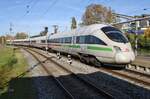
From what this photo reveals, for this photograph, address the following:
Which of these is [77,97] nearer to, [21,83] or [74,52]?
[21,83]

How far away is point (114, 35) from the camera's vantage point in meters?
21.3

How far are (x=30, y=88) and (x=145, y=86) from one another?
5.68 m

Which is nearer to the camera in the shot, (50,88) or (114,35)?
(50,88)

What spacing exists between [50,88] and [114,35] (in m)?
7.86

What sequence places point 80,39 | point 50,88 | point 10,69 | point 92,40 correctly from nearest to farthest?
point 50,88 < point 92,40 < point 10,69 < point 80,39

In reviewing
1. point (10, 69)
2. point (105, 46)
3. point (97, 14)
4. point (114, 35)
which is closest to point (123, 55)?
point (105, 46)

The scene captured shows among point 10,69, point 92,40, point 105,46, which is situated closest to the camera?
point 105,46

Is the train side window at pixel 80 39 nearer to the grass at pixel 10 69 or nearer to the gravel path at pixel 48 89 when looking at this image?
the grass at pixel 10 69

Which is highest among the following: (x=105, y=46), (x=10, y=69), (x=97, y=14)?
(x=97, y=14)

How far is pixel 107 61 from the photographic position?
21.2 metres

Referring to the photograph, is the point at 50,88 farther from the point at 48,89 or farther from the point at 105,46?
the point at 105,46

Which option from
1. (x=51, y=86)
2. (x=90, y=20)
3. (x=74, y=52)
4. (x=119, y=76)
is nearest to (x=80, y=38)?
(x=74, y=52)

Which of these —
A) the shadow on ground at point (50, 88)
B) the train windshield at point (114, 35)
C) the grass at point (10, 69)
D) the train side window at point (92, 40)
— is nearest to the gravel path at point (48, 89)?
the shadow on ground at point (50, 88)

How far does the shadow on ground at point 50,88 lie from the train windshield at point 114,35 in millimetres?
3336
